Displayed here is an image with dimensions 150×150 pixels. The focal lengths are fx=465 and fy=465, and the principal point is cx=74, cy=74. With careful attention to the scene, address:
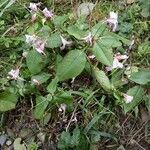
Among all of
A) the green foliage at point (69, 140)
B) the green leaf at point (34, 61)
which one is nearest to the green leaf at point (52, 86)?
the green leaf at point (34, 61)

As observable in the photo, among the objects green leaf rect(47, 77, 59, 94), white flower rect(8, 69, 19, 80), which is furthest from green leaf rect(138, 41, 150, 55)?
white flower rect(8, 69, 19, 80)

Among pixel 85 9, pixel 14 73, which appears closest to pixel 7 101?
pixel 14 73

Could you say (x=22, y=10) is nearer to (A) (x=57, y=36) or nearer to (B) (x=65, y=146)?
(A) (x=57, y=36)

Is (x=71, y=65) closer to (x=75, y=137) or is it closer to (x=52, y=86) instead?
(x=52, y=86)

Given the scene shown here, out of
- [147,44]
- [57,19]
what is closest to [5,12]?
[57,19]

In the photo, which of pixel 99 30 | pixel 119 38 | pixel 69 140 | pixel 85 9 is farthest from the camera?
pixel 85 9

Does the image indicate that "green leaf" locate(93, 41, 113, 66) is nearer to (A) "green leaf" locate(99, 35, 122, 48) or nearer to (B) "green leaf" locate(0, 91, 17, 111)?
(A) "green leaf" locate(99, 35, 122, 48)
